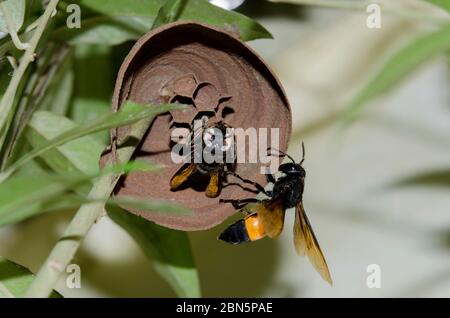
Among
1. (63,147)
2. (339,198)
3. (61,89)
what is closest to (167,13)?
(63,147)

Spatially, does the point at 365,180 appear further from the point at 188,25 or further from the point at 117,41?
the point at 188,25

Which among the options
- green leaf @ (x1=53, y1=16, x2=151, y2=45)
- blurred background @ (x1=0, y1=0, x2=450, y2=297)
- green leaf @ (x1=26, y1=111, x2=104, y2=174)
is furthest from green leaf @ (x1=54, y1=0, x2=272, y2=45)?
blurred background @ (x1=0, y1=0, x2=450, y2=297)

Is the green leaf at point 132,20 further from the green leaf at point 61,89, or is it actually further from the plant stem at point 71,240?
the plant stem at point 71,240

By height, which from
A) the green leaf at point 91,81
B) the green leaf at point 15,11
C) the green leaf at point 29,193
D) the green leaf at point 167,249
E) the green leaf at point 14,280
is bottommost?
the green leaf at point 29,193

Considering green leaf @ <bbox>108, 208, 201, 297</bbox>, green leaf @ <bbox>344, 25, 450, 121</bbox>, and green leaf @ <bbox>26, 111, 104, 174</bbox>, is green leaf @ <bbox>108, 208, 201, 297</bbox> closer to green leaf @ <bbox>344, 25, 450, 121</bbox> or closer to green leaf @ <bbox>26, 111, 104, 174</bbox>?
green leaf @ <bbox>26, 111, 104, 174</bbox>

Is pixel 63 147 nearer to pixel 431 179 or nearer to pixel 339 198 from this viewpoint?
pixel 431 179

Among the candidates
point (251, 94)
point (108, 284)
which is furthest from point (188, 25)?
point (108, 284)

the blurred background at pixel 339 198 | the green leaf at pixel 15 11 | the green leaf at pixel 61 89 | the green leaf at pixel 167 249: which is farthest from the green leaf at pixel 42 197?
the blurred background at pixel 339 198
